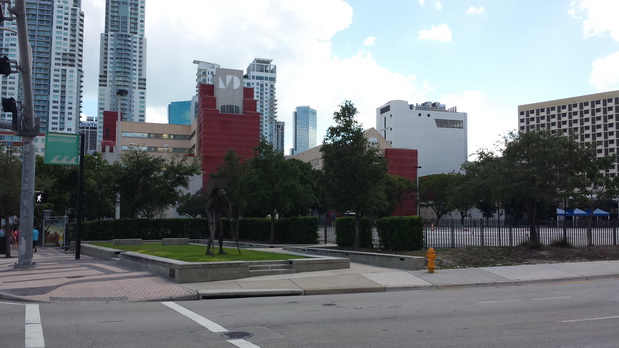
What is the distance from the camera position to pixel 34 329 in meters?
9.09

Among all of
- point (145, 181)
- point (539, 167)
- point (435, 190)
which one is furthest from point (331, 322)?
point (435, 190)

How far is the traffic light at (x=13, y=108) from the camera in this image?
56.8 feet

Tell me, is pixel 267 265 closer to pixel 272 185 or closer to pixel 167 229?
pixel 272 185

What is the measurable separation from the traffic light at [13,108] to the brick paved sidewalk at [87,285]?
210 inches

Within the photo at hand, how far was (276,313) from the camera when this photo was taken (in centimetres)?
1096

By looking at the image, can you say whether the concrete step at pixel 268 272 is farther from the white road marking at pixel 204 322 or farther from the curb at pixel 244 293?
the white road marking at pixel 204 322

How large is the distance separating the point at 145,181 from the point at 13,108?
81.0ft

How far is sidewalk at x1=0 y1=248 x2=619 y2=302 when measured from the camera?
14.1m

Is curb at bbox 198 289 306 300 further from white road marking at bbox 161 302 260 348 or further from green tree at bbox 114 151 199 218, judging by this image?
green tree at bbox 114 151 199 218

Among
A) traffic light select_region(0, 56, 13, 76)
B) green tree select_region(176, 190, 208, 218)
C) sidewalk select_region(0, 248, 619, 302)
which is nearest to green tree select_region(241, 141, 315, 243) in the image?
sidewalk select_region(0, 248, 619, 302)

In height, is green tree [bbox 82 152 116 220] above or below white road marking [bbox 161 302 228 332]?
above

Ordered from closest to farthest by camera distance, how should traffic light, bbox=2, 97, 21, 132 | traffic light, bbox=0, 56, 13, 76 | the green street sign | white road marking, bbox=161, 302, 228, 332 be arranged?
white road marking, bbox=161, 302, 228, 332 → traffic light, bbox=0, 56, 13, 76 → traffic light, bbox=2, 97, 21, 132 → the green street sign

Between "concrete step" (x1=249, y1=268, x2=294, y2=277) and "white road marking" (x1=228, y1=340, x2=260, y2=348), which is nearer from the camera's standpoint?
"white road marking" (x1=228, y1=340, x2=260, y2=348)

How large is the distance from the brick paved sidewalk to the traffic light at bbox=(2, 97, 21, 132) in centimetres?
534
